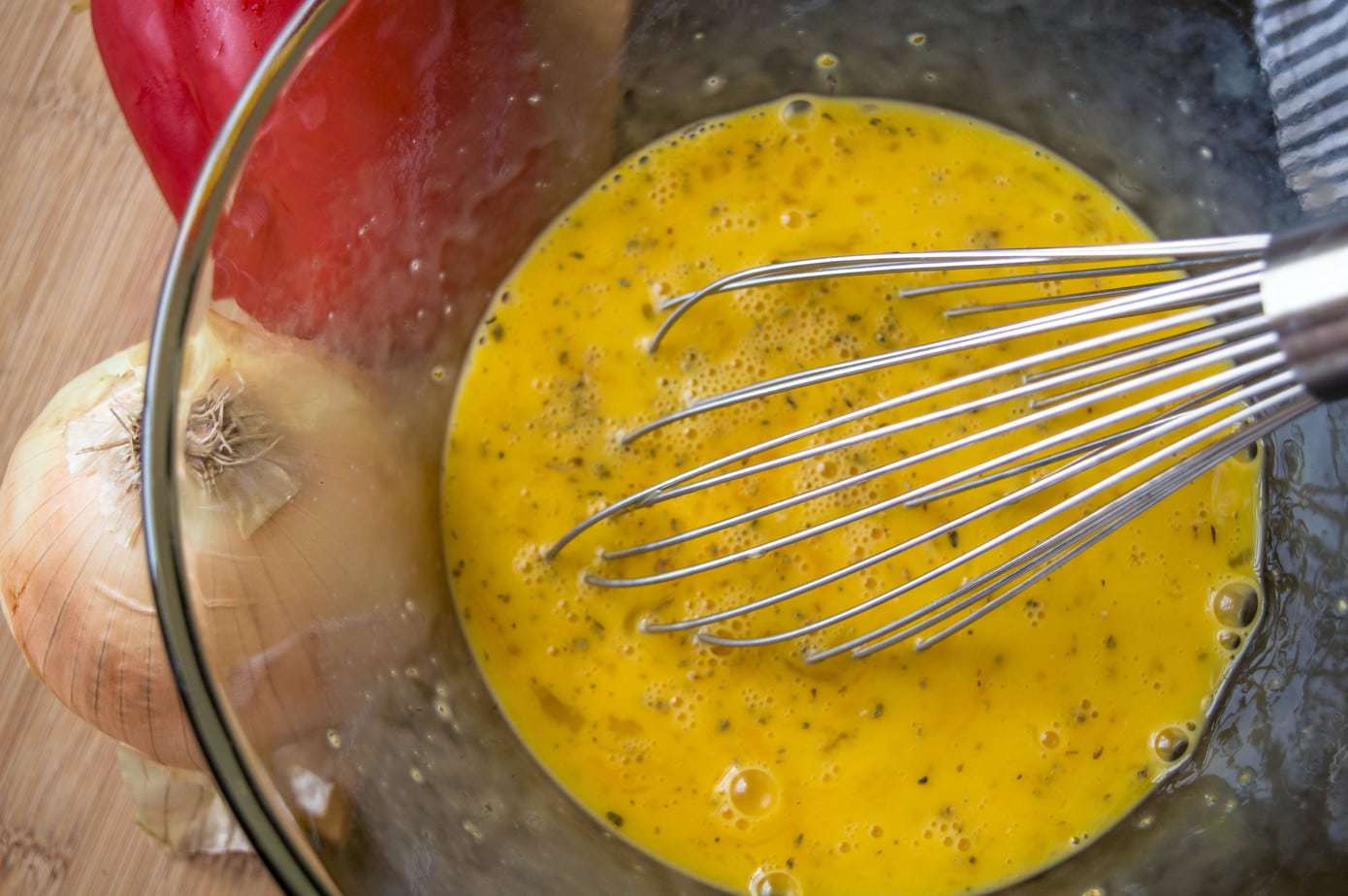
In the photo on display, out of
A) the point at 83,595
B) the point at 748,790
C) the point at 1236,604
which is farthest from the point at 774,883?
the point at 83,595

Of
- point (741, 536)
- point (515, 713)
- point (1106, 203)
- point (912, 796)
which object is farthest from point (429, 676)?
point (1106, 203)

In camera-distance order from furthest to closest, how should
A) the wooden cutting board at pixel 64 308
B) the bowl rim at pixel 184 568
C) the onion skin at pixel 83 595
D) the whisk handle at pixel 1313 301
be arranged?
the wooden cutting board at pixel 64 308
the onion skin at pixel 83 595
the bowl rim at pixel 184 568
the whisk handle at pixel 1313 301

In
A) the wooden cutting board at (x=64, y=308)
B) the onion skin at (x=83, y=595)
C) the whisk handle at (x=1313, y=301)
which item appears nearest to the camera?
the whisk handle at (x=1313, y=301)

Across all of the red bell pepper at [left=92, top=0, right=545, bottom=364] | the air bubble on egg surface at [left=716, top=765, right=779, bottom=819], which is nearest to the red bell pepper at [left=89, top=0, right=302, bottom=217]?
the red bell pepper at [left=92, top=0, right=545, bottom=364]

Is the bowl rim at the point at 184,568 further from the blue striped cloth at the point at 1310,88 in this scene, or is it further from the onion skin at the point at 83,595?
the blue striped cloth at the point at 1310,88

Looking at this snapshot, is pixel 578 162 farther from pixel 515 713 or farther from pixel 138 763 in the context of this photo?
pixel 138 763

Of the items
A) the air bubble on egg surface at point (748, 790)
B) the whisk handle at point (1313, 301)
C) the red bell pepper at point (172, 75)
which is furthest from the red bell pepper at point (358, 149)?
the whisk handle at point (1313, 301)

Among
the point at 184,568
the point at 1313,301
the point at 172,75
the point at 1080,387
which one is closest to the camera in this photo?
the point at 1313,301

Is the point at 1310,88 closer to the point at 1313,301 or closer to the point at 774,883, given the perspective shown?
the point at 1313,301

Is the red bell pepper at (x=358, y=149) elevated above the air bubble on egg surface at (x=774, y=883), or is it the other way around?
the red bell pepper at (x=358, y=149)
